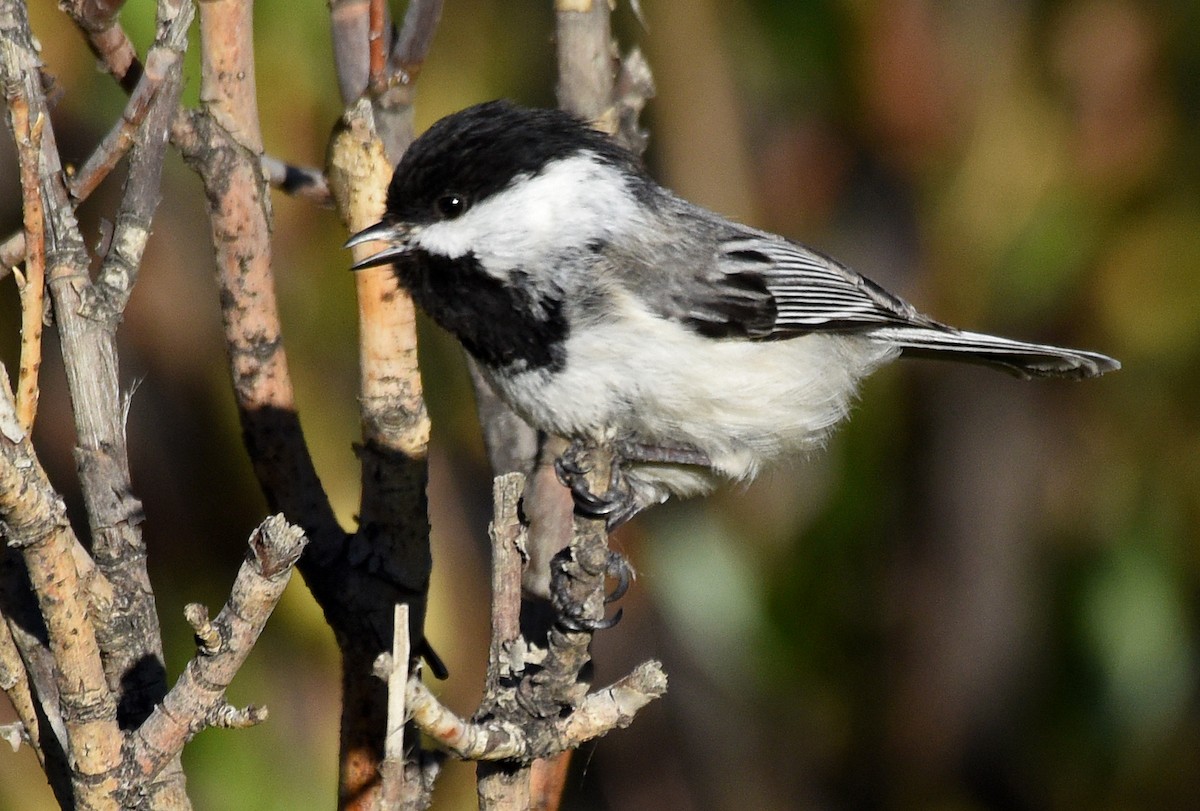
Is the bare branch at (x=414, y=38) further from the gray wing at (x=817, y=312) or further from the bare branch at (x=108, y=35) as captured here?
the gray wing at (x=817, y=312)

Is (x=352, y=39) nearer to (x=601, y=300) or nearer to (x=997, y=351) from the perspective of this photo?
→ (x=601, y=300)

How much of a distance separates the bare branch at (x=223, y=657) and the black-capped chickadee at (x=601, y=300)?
30.5 inches

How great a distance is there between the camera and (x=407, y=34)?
2262 mm

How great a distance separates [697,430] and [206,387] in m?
1.54

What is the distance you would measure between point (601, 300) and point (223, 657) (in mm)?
1179

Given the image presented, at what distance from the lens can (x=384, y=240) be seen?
226 centimetres

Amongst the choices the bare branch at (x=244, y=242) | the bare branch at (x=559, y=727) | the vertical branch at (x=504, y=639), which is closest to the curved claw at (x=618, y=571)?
the vertical branch at (x=504, y=639)

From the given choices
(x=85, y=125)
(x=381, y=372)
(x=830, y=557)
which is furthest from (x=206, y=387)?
(x=830, y=557)

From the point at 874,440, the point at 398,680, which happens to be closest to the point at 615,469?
the point at 398,680

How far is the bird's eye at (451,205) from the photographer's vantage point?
2338 millimetres

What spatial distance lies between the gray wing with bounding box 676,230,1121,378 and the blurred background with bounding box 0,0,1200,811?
732 millimetres

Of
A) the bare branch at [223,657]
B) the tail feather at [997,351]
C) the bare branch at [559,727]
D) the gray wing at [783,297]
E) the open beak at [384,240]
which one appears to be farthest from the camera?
the tail feather at [997,351]

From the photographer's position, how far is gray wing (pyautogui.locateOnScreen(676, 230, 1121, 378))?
258cm

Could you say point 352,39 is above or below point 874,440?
above
